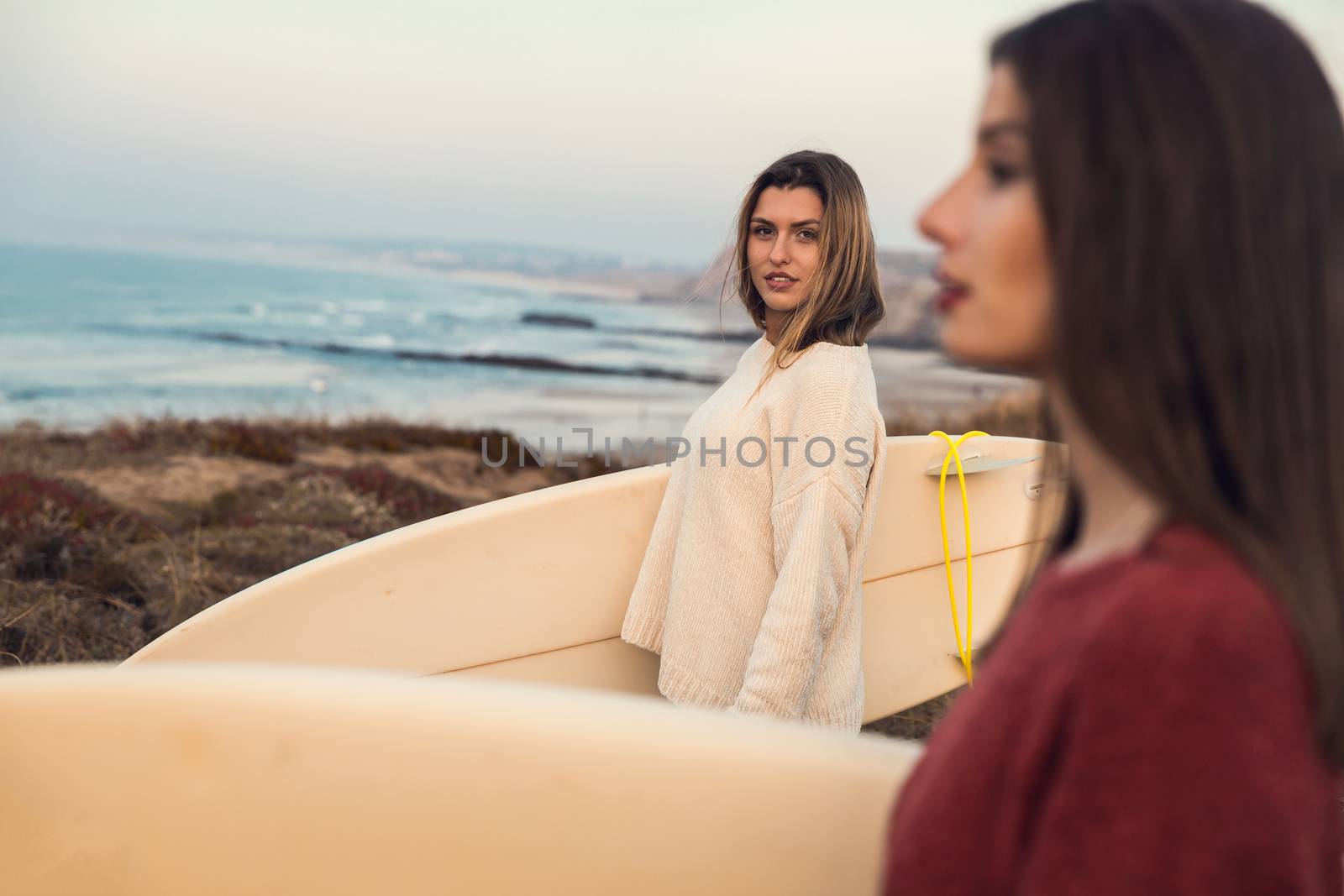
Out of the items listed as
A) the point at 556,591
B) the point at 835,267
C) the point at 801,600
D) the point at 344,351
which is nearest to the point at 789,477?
the point at 801,600

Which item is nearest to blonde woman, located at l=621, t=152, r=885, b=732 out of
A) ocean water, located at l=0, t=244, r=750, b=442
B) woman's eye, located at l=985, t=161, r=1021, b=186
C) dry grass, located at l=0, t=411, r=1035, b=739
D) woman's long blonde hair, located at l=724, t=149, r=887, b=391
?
woman's long blonde hair, located at l=724, t=149, r=887, b=391

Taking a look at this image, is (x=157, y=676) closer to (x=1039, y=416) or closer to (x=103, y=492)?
(x=1039, y=416)

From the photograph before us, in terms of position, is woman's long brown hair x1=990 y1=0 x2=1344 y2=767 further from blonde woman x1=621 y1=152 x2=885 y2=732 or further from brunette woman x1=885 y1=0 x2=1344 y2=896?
blonde woman x1=621 y1=152 x2=885 y2=732

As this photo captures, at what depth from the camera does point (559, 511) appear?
240 cm

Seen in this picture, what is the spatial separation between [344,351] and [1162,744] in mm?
18227

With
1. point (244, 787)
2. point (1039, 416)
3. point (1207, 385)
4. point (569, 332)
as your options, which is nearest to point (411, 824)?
point (244, 787)

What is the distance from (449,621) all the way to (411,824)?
1.29 metres

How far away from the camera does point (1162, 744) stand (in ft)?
1.67

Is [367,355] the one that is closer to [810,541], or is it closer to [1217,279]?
[810,541]

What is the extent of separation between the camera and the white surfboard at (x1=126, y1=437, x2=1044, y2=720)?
87.1 inches

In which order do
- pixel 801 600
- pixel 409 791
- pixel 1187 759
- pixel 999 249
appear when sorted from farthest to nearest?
1. pixel 801 600
2. pixel 409 791
3. pixel 999 249
4. pixel 1187 759

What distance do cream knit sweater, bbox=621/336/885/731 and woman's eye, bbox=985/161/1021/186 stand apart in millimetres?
1172

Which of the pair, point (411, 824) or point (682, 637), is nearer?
point (411, 824)

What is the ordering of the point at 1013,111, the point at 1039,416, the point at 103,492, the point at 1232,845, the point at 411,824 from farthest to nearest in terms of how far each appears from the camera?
the point at 103,492, the point at 411,824, the point at 1039,416, the point at 1013,111, the point at 1232,845
